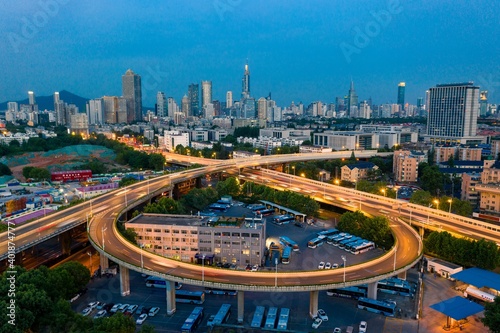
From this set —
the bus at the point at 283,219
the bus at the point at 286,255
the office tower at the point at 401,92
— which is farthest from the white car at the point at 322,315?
the office tower at the point at 401,92

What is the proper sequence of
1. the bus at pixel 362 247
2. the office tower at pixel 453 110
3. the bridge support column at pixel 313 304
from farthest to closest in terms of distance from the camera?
the office tower at pixel 453 110 < the bus at pixel 362 247 < the bridge support column at pixel 313 304

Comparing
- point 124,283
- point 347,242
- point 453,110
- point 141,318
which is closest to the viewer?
point 141,318

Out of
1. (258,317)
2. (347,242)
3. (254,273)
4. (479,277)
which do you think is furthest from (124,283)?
(479,277)

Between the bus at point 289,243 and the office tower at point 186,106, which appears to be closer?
the bus at point 289,243

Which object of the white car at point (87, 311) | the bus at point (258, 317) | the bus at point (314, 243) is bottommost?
the white car at point (87, 311)

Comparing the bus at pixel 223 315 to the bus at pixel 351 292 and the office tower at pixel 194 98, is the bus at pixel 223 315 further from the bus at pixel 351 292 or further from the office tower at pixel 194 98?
the office tower at pixel 194 98

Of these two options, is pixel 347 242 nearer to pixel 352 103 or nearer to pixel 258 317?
pixel 258 317
